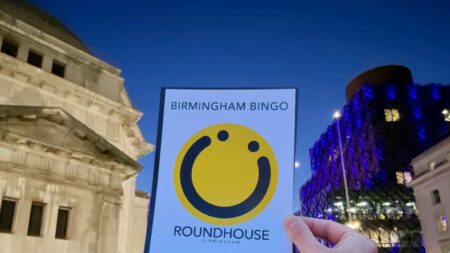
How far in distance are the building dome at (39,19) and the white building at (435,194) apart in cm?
3723

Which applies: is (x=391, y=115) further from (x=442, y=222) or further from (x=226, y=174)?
A: (x=226, y=174)

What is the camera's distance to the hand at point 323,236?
215cm

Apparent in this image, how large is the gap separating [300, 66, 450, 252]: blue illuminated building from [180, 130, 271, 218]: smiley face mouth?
58993 millimetres

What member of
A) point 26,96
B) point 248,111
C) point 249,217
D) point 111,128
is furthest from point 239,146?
point 111,128

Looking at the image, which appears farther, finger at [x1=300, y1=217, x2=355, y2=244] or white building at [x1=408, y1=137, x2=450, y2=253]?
white building at [x1=408, y1=137, x2=450, y2=253]

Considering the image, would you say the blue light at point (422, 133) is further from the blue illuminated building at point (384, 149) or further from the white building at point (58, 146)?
the white building at point (58, 146)

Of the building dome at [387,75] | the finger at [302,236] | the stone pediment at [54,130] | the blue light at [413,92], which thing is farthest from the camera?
the building dome at [387,75]

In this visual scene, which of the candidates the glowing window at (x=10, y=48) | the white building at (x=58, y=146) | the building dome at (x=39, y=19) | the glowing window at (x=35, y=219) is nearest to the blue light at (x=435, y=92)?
the white building at (x=58, y=146)

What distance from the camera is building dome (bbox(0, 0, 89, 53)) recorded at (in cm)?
2730

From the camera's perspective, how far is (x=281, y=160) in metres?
3.28

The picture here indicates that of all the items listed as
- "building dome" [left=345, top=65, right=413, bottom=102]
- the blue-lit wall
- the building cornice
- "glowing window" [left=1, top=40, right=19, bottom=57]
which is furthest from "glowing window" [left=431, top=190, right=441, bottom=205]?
"glowing window" [left=1, top=40, right=19, bottom=57]

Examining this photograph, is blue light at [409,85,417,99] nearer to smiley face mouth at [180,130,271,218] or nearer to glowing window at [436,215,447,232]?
glowing window at [436,215,447,232]

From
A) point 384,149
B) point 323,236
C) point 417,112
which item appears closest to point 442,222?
point 384,149

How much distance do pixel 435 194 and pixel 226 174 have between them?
48.9m
